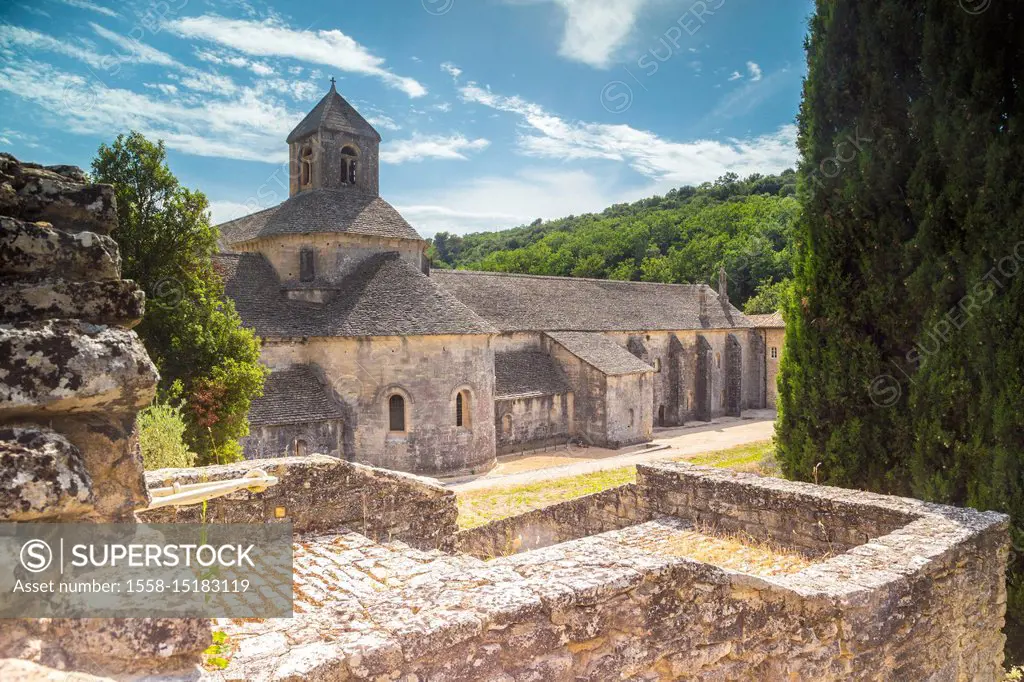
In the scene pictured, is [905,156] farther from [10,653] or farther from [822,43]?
[10,653]

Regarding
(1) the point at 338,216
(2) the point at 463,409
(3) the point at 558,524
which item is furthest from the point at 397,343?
(3) the point at 558,524

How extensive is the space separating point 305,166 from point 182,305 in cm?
1252

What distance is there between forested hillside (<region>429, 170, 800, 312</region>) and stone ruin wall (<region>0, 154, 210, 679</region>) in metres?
57.5

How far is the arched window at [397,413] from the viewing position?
22656mm

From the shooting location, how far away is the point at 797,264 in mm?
12391

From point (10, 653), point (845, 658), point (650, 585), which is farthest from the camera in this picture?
point (845, 658)

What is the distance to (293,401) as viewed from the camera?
2145 cm

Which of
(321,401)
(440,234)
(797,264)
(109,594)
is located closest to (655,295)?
(321,401)

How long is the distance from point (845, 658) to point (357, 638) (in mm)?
3607

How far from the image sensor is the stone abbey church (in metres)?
22.2

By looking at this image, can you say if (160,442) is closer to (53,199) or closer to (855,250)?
(53,199)

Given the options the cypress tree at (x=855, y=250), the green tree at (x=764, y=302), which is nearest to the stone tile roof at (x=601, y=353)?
the cypress tree at (x=855, y=250)

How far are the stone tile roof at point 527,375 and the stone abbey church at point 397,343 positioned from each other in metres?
0.08

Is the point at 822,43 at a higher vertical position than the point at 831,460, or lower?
higher
